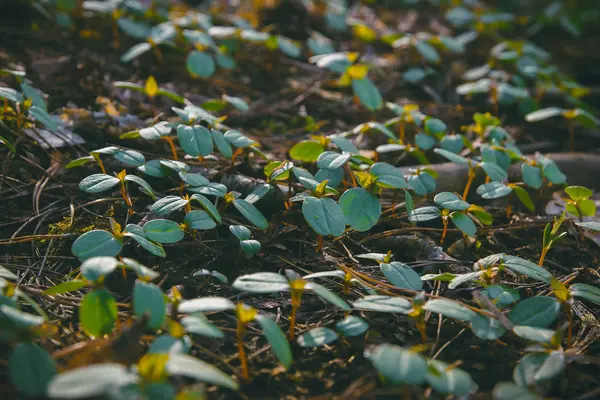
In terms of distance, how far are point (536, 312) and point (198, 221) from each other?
843 mm

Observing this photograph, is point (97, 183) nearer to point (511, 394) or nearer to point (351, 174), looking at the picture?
point (351, 174)

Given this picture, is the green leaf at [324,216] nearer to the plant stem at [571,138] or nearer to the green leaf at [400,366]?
the green leaf at [400,366]

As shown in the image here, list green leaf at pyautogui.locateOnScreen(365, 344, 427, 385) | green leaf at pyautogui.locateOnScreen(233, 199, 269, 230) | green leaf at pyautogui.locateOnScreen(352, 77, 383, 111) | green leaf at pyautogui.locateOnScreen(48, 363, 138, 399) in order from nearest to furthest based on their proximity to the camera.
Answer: green leaf at pyautogui.locateOnScreen(48, 363, 138, 399)
green leaf at pyautogui.locateOnScreen(365, 344, 427, 385)
green leaf at pyautogui.locateOnScreen(233, 199, 269, 230)
green leaf at pyautogui.locateOnScreen(352, 77, 383, 111)

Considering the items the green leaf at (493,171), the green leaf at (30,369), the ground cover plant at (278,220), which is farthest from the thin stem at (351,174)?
the green leaf at (30,369)

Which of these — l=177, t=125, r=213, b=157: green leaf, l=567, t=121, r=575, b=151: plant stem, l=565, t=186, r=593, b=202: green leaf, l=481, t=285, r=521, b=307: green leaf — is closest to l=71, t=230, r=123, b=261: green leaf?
l=177, t=125, r=213, b=157: green leaf

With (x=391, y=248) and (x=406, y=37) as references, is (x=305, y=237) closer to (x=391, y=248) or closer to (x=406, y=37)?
(x=391, y=248)

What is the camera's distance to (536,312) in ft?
4.09

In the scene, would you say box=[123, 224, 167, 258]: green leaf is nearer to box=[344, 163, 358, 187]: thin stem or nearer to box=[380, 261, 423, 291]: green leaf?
box=[380, 261, 423, 291]: green leaf

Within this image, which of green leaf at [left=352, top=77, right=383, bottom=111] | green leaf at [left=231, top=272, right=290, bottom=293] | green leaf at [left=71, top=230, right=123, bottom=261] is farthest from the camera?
green leaf at [left=352, top=77, right=383, bottom=111]

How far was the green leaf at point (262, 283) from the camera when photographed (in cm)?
116

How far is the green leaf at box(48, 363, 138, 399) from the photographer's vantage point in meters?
0.83

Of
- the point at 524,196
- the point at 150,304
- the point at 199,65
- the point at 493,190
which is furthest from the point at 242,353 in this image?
the point at 199,65

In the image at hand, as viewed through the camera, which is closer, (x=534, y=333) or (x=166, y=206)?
(x=534, y=333)

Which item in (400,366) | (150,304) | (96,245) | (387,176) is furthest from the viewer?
(387,176)
